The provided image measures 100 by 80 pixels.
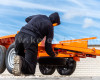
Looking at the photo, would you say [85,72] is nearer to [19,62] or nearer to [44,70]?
[44,70]

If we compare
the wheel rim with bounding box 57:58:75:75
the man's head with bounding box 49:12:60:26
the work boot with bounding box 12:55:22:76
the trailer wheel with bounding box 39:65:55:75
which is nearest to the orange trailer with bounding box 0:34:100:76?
the wheel rim with bounding box 57:58:75:75

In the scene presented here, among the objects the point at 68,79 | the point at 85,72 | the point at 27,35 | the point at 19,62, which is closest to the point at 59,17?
the point at 27,35

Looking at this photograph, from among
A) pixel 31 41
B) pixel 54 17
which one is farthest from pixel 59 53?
pixel 31 41

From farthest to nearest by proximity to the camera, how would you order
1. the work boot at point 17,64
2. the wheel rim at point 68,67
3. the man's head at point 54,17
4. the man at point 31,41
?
the wheel rim at point 68,67 → the man's head at point 54,17 → the man at point 31,41 → the work boot at point 17,64

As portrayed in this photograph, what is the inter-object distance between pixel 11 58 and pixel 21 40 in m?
1.62

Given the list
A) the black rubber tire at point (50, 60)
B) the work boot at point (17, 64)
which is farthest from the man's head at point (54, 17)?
the work boot at point (17, 64)

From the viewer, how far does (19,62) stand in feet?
14.4

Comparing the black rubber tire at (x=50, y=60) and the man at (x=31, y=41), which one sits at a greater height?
the man at (x=31, y=41)

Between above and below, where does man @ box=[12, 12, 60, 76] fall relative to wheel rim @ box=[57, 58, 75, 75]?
above

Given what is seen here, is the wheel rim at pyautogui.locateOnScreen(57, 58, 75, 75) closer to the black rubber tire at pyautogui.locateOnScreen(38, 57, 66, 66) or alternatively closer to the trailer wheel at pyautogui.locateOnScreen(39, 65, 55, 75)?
the trailer wheel at pyautogui.locateOnScreen(39, 65, 55, 75)

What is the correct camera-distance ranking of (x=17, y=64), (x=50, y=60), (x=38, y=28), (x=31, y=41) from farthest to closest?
(x=50, y=60)
(x=38, y=28)
(x=31, y=41)
(x=17, y=64)

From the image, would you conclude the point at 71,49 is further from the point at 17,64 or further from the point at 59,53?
the point at 17,64

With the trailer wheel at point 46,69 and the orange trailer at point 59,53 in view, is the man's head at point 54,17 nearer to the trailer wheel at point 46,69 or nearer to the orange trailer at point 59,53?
the orange trailer at point 59,53

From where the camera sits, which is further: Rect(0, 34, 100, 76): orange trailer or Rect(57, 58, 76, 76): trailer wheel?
Rect(57, 58, 76, 76): trailer wheel
